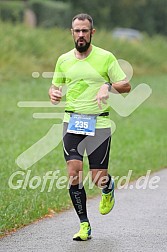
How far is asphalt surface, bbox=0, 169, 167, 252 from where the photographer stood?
310 inches

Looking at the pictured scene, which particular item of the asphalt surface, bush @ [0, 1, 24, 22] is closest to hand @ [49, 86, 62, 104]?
the asphalt surface

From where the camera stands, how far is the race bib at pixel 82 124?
820 cm

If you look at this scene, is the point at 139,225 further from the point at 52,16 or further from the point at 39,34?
the point at 52,16

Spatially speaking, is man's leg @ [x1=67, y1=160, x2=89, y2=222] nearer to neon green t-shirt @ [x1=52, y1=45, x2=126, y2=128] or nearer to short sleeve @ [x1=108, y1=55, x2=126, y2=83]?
neon green t-shirt @ [x1=52, y1=45, x2=126, y2=128]

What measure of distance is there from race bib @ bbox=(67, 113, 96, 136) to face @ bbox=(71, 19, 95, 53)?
641 millimetres

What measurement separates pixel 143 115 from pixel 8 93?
4377 millimetres

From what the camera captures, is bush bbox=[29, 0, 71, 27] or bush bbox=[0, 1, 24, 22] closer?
bush bbox=[0, 1, 24, 22]

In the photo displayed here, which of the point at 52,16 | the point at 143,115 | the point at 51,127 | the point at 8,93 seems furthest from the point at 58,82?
the point at 52,16

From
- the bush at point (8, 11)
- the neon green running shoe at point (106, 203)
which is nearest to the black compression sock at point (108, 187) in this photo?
the neon green running shoe at point (106, 203)

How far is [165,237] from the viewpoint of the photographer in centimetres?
830

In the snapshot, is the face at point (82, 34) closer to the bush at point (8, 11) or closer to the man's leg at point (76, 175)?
the man's leg at point (76, 175)

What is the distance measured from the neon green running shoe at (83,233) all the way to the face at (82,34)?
→ 1.70 meters

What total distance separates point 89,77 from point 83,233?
1.51 m

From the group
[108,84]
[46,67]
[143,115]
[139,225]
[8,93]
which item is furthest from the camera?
[46,67]
